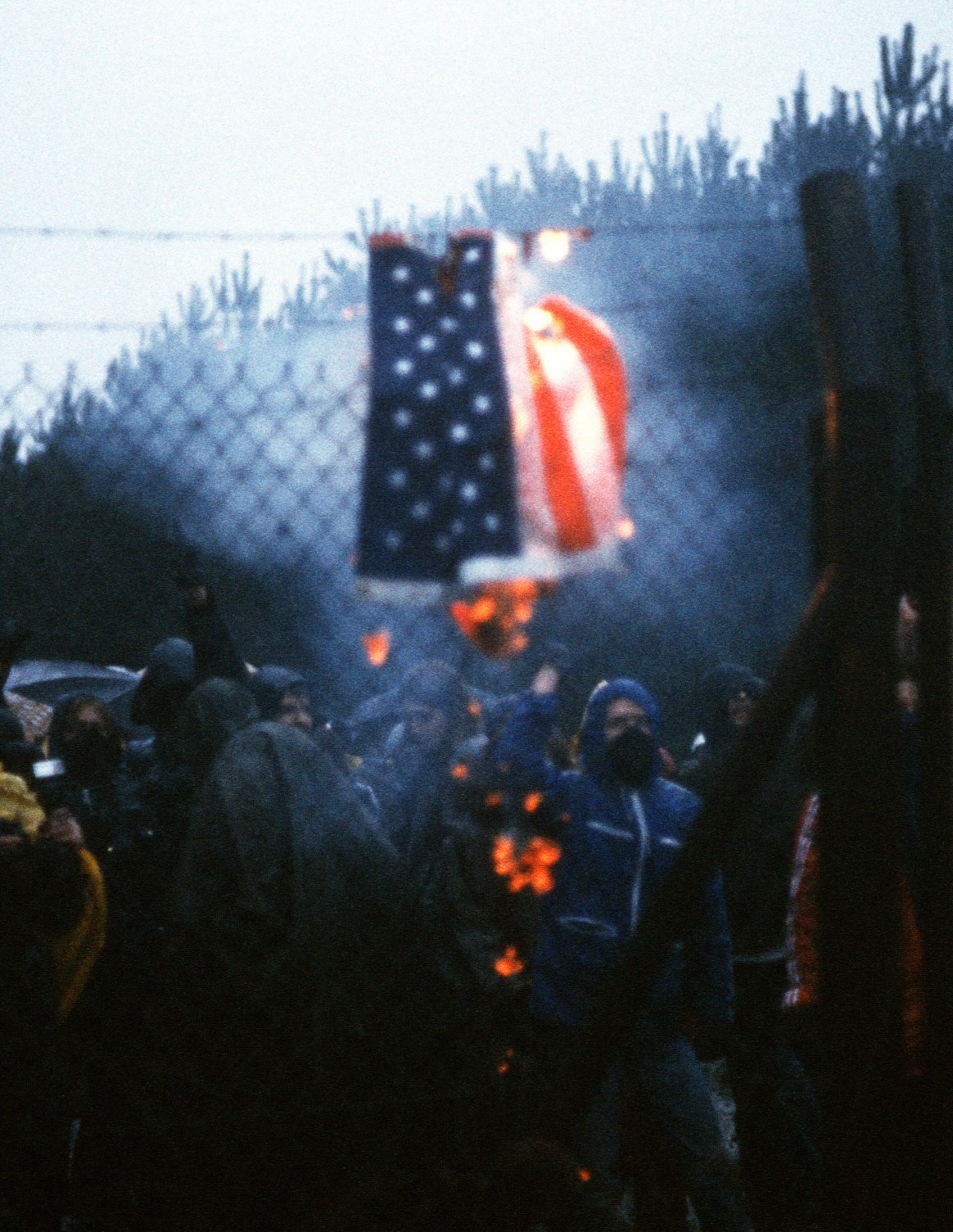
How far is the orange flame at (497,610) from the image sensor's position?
314cm

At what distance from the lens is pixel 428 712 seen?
5234 millimetres

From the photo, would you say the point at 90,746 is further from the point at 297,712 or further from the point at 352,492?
the point at 352,492

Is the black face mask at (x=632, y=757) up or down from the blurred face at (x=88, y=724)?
down

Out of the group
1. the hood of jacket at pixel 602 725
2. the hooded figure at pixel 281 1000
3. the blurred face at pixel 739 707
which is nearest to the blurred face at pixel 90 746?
the hooded figure at pixel 281 1000

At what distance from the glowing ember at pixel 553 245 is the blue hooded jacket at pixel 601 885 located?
1.47 m

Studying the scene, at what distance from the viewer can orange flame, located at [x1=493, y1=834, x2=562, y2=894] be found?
4.56 m

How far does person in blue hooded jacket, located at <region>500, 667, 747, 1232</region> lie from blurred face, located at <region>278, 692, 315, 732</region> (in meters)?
1.28

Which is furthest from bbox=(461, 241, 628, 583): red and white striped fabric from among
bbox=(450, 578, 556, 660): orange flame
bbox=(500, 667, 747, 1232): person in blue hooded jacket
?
bbox=(500, 667, 747, 1232): person in blue hooded jacket

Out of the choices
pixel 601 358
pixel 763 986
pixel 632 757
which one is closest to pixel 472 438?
pixel 601 358

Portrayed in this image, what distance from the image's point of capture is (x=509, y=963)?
4.94 meters

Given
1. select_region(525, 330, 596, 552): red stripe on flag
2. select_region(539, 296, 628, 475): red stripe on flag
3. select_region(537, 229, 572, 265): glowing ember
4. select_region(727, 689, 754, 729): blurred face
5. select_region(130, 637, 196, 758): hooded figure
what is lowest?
select_region(727, 689, 754, 729): blurred face

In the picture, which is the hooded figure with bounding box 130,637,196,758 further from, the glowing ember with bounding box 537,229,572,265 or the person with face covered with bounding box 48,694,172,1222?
the glowing ember with bounding box 537,229,572,265

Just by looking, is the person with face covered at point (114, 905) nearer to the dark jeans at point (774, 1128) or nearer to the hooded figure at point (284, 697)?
the hooded figure at point (284, 697)

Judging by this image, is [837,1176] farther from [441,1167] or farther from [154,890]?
[154,890]
